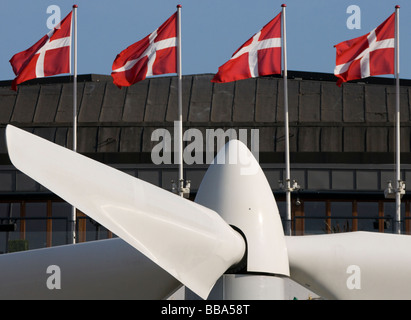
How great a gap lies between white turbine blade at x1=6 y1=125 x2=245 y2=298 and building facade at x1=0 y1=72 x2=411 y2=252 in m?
39.4

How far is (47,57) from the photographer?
4178 centimetres

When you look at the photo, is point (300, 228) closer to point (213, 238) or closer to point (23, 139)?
point (213, 238)

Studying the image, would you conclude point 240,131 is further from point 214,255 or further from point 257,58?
point 214,255

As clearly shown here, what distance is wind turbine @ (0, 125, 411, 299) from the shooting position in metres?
12.3

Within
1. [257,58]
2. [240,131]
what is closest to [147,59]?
[257,58]

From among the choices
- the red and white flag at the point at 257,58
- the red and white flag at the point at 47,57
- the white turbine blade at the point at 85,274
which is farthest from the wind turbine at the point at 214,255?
the red and white flag at the point at 47,57

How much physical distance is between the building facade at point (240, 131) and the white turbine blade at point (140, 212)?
39.4m

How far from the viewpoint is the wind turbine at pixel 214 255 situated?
12.3m

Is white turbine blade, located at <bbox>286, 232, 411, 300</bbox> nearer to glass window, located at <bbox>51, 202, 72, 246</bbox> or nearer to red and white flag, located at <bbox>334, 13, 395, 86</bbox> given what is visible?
red and white flag, located at <bbox>334, 13, 395, 86</bbox>

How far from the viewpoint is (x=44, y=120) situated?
6081 cm

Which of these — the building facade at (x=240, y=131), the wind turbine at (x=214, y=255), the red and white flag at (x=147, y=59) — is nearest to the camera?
the wind turbine at (x=214, y=255)
